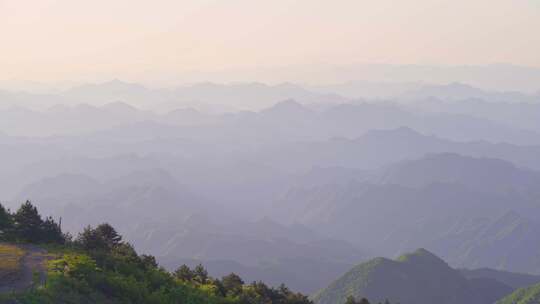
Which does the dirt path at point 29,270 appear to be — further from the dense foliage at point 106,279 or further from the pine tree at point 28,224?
the pine tree at point 28,224

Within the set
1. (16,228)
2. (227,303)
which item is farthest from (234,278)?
(16,228)

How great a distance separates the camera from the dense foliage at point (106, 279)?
31719 mm

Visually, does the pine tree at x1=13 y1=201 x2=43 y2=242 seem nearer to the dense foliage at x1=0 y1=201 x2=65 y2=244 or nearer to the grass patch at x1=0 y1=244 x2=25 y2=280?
the dense foliage at x1=0 y1=201 x2=65 y2=244

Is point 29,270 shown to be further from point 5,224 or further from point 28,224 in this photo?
point 5,224

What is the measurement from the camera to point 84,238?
49.9 m

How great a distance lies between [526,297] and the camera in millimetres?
165625

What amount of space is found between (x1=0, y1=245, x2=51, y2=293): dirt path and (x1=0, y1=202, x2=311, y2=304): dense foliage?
851 mm

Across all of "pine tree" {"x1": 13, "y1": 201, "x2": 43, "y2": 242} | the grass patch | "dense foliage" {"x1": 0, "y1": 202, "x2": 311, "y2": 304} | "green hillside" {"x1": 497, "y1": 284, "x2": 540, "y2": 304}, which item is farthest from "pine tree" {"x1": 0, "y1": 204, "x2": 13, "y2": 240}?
"green hillside" {"x1": 497, "y1": 284, "x2": 540, "y2": 304}

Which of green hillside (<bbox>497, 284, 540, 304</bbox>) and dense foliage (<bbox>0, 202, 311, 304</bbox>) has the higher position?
dense foliage (<bbox>0, 202, 311, 304</bbox>)

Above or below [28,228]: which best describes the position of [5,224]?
above

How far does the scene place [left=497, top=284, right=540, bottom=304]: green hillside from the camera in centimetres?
16075

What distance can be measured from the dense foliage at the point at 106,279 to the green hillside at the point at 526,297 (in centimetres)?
12458

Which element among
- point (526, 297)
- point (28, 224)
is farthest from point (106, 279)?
point (526, 297)

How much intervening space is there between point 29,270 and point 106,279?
230 inches
